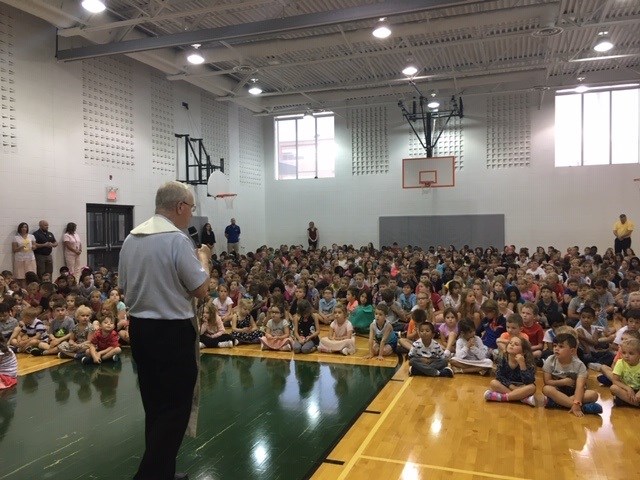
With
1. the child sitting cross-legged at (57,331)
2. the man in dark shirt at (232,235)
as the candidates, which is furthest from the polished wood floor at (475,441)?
the man in dark shirt at (232,235)

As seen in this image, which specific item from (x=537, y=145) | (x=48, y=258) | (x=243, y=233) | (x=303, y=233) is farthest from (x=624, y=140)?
(x=48, y=258)

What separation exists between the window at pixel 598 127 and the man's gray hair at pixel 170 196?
16.8 metres

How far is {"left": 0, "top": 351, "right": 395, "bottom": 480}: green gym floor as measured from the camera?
394 centimetres

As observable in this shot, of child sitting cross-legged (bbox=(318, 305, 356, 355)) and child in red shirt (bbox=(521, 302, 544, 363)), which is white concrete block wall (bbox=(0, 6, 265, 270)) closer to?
child sitting cross-legged (bbox=(318, 305, 356, 355))

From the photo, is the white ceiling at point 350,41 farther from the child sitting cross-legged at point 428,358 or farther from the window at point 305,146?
the child sitting cross-legged at point 428,358

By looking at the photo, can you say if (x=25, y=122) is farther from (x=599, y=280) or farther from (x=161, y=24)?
(x=599, y=280)

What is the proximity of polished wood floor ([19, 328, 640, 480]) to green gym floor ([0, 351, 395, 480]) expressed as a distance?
27cm

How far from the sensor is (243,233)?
18.6m

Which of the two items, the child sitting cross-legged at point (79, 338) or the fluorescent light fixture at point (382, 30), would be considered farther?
→ the fluorescent light fixture at point (382, 30)

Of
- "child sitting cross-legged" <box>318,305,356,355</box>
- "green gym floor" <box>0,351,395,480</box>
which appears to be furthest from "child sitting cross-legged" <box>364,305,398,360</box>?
"green gym floor" <box>0,351,395,480</box>

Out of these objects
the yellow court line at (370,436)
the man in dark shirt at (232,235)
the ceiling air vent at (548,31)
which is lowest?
the yellow court line at (370,436)

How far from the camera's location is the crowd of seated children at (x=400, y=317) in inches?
253

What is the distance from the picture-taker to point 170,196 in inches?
110

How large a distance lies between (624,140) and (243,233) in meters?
13.1
